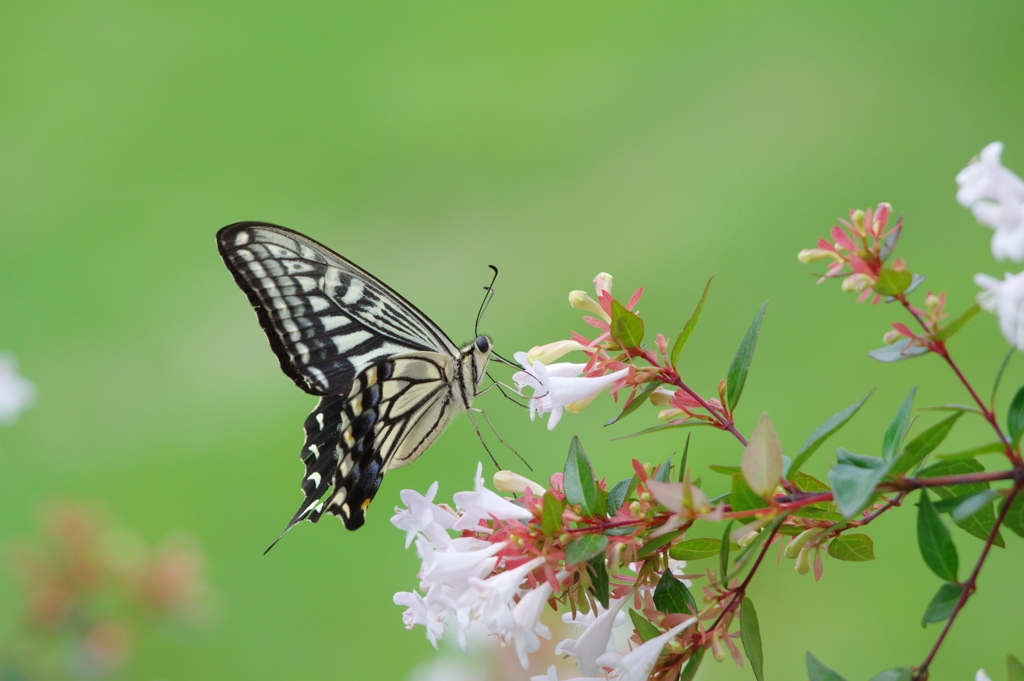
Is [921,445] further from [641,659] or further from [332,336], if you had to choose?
[332,336]

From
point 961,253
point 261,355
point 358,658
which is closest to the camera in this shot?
point 358,658

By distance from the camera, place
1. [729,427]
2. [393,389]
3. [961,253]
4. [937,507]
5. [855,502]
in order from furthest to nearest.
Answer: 1. [961,253]
2. [393,389]
3. [729,427]
4. [937,507]
5. [855,502]

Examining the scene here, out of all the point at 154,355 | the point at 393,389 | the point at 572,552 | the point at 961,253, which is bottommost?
the point at 572,552

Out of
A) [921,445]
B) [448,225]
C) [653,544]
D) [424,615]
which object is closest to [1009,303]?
[921,445]

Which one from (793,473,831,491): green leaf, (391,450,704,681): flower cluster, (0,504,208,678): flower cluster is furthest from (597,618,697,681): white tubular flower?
(0,504,208,678): flower cluster

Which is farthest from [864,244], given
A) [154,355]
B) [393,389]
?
[154,355]

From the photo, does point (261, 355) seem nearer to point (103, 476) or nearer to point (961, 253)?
point (103, 476)

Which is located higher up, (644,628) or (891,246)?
(891,246)

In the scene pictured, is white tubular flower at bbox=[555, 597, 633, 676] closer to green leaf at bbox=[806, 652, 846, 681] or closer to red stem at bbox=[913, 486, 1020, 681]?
green leaf at bbox=[806, 652, 846, 681]
